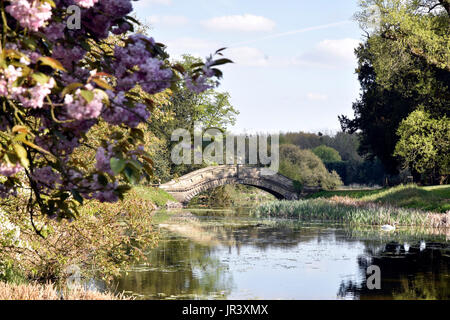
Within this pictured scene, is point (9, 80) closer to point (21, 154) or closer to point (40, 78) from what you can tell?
point (40, 78)

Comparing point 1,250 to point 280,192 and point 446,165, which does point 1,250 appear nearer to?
point 446,165

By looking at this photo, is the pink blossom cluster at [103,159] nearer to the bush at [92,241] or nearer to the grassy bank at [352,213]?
the bush at [92,241]

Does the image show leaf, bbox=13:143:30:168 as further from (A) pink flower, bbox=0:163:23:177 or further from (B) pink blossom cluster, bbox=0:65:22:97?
(B) pink blossom cluster, bbox=0:65:22:97

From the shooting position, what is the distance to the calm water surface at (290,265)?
10.4 metres

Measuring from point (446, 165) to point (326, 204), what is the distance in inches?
232

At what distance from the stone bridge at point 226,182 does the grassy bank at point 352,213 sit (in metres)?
7.05

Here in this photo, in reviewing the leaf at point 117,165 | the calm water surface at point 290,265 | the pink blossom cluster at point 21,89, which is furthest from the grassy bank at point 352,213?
the pink blossom cluster at point 21,89

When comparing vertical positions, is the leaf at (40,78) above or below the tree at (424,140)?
below

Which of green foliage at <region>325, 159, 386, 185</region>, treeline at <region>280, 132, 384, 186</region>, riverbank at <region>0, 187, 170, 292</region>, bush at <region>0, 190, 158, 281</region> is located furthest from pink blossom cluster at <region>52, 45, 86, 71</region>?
green foliage at <region>325, 159, 386, 185</region>

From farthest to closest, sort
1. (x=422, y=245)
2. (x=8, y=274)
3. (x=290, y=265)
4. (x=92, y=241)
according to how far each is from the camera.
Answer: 1. (x=422, y=245)
2. (x=290, y=265)
3. (x=92, y=241)
4. (x=8, y=274)

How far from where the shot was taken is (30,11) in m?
3.26

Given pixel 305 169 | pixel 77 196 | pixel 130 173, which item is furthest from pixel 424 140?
pixel 130 173

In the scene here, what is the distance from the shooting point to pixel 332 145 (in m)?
72.1

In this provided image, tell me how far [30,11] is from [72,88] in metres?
0.55
